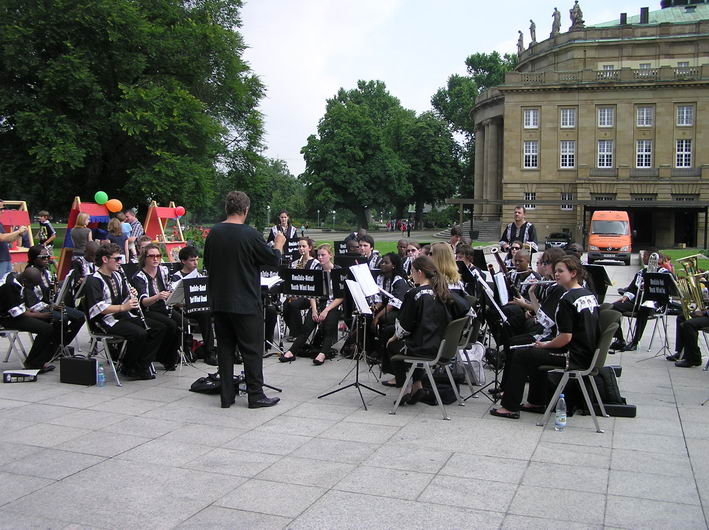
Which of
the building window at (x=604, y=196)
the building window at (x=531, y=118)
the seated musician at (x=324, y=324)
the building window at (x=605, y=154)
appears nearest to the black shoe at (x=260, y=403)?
the seated musician at (x=324, y=324)

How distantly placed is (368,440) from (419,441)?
0.47m

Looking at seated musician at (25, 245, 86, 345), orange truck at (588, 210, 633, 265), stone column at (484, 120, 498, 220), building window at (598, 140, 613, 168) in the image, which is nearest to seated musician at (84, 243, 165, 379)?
seated musician at (25, 245, 86, 345)

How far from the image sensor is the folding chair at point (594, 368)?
6.55 m

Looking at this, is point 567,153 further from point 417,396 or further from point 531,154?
point 417,396

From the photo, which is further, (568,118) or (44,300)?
(568,118)

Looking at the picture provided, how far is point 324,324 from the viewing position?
10.5 m

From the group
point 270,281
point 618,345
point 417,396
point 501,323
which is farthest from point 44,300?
point 618,345

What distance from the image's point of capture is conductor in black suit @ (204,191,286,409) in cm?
734

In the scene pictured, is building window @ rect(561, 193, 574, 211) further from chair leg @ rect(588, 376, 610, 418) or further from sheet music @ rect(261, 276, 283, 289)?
chair leg @ rect(588, 376, 610, 418)

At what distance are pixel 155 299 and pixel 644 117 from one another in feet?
214

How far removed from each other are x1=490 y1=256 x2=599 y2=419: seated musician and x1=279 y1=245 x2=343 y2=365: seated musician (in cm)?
367

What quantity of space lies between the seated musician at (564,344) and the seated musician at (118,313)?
442 cm

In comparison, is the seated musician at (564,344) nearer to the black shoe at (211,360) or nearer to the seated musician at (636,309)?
the seated musician at (636,309)

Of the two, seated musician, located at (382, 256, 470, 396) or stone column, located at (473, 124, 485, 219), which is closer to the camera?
seated musician, located at (382, 256, 470, 396)
